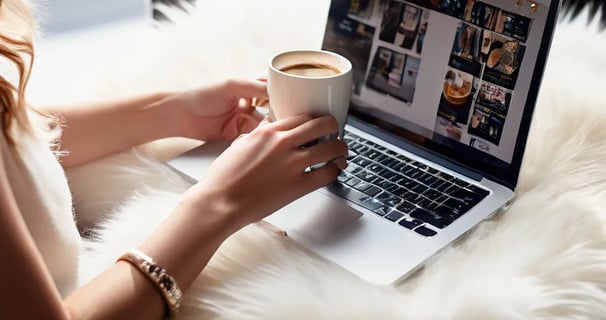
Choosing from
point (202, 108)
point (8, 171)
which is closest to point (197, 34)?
point (202, 108)

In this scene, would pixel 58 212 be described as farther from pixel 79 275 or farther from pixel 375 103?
pixel 375 103

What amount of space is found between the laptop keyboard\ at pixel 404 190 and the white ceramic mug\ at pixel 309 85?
62 mm

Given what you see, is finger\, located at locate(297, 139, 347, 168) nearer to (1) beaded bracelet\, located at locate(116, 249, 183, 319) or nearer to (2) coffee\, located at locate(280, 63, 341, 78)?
(2) coffee\, located at locate(280, 63, 341, 78)

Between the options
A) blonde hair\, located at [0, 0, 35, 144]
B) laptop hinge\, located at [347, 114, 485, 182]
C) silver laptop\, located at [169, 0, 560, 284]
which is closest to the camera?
blonde hair\, located at [0, 0, 35, 144]

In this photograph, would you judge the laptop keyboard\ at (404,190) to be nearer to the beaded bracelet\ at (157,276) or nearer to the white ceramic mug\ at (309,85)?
the white ceramic mug\ at (309,85)

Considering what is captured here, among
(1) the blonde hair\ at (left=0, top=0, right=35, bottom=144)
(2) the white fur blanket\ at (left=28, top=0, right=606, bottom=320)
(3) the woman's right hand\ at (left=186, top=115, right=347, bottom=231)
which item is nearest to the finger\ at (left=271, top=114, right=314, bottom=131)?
(3) the woman's right hand\ at (left=186, top=115, right=347, bottom=231)

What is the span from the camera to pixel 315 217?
838 millimetres

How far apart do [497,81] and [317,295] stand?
34 centimetres

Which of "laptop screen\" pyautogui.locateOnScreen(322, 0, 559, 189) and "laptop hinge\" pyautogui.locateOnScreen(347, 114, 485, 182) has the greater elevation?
"laptop screen\" pyautogui.locateOnScreen(322, 0, 559, 189)

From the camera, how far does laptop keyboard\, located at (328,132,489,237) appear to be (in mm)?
832

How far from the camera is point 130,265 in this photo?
2.31ft

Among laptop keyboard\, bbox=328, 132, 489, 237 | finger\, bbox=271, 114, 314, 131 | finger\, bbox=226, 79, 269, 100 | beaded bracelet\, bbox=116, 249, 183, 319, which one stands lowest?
beaded bracelet\, bbox=116, 249, 183, 319

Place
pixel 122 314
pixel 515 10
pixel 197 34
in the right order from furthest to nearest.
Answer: pixel 197 34 → pixel 515 10 → pixel 122 314

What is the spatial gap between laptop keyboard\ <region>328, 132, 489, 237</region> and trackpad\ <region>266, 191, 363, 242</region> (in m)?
0.02
